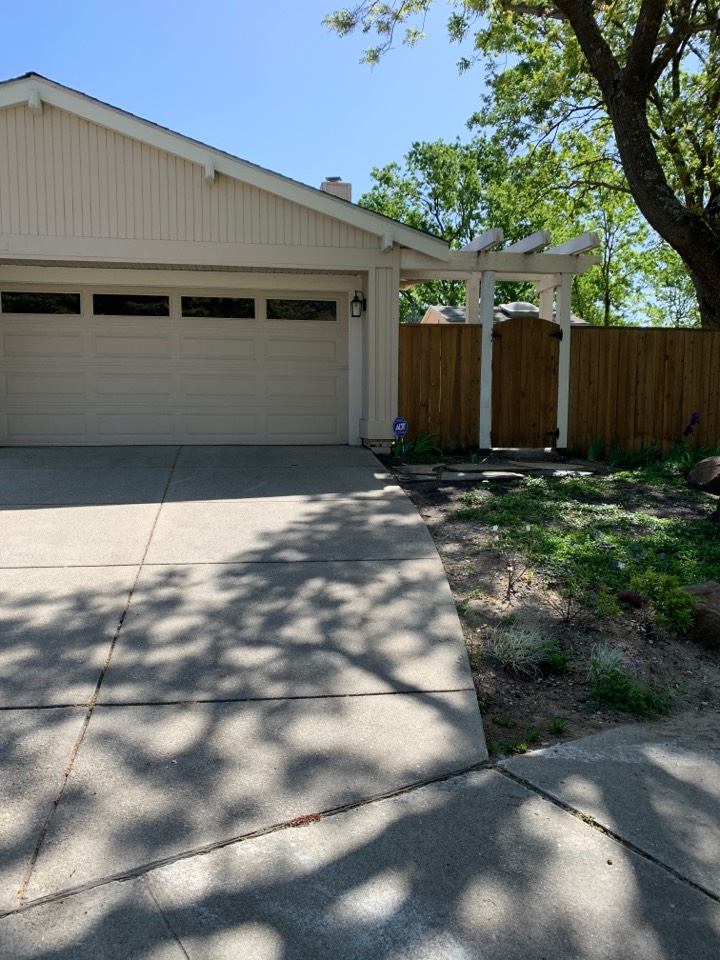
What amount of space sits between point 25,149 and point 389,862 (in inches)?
377

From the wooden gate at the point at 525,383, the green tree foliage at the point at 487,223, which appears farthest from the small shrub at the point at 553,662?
the green tree foliage at the point at 487,223

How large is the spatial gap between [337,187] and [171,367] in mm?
4010

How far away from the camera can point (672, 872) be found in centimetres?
261

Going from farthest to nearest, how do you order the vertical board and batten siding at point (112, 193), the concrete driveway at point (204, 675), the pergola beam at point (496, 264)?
the pergola beam at point (496, 264), the vertical board and batten siding at point (112, 193), the concrete driveway at point (204, 675)

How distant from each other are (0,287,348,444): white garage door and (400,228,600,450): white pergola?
1.66m

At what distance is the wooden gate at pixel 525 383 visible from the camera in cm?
1096

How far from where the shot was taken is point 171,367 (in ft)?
36.0

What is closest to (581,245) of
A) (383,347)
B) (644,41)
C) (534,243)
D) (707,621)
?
(534,243)

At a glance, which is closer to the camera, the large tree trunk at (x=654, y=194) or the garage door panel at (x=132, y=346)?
the large tree trunk at (x=654, y=194)

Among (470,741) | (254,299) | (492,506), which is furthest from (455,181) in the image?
(470,741)

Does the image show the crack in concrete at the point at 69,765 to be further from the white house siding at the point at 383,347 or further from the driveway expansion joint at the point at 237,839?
the white house siding at the point at 383,347

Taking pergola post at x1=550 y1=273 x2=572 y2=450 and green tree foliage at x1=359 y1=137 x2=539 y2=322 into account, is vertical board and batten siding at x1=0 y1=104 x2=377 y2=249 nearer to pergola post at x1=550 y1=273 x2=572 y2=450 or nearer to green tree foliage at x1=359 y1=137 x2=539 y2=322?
pergola post at x1=550 y1=273 x2=572 y2=450

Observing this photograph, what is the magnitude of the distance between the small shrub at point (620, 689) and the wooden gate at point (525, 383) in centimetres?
714

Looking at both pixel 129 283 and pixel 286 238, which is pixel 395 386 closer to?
pixel 286 238
